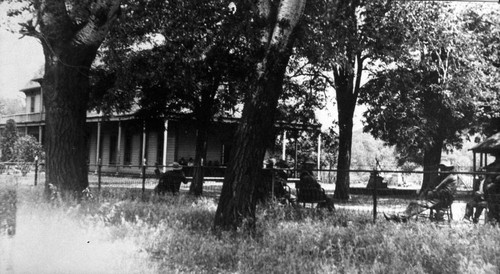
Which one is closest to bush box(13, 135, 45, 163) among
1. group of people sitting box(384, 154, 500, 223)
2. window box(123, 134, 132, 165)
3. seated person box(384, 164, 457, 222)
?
group of people sitting box(384, 154, 500, 223)

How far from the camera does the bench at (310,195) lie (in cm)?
1003

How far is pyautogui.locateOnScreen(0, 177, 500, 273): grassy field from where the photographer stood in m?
4.94

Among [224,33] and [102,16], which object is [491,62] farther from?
[102,16]

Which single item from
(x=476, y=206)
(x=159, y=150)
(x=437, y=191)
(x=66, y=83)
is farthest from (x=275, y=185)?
(x=159, y=150)

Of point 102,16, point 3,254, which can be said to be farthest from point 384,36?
point 3,254

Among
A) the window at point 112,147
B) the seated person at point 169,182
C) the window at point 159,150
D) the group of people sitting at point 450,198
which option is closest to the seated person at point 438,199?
the group of people sitting at point 450,198

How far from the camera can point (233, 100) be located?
1399 centimetres

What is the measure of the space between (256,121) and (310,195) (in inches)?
161

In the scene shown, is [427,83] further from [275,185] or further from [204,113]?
[275,185]

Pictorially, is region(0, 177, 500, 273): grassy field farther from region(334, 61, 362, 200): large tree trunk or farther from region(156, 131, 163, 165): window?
region(156, 131, 163, 165): window

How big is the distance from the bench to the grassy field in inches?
103

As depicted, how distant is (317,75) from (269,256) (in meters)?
13.0

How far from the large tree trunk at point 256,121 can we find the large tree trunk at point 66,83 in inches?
126

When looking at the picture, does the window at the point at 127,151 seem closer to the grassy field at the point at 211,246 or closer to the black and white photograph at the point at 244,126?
the black and white photograph at the point at 244,126
